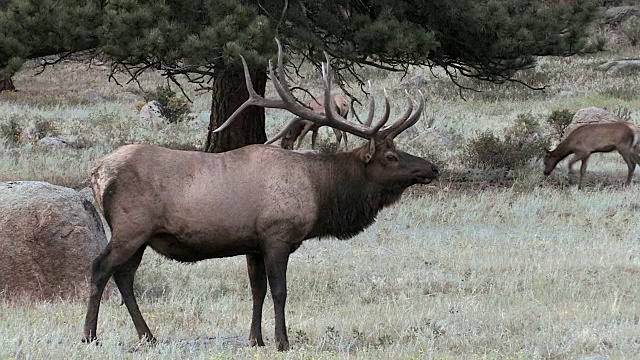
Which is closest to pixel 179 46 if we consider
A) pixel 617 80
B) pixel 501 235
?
pixel 501 235

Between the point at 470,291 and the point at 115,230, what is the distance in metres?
3.64

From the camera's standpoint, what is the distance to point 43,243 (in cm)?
838

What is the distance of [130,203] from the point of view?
677cm

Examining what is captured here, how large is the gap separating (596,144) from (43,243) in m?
12.0

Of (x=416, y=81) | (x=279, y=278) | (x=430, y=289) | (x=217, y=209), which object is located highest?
(x=217, y=209)

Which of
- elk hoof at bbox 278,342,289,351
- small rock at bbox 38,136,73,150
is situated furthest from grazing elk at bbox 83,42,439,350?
small rock at bbox 38,136,73,150

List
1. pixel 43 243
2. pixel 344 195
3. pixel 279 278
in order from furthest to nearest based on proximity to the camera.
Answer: pixel 43 243
pixel 344 195
pixel 279 278

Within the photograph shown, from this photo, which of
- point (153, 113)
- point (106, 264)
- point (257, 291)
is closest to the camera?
point (106, 264)

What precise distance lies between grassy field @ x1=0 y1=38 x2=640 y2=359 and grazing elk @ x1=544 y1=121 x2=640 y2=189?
15.3 inches

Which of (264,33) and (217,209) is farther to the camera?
(264,33)

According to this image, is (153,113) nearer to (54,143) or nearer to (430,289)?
(54,143)

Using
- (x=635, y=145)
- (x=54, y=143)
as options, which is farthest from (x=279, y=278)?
(x=54, y=143)

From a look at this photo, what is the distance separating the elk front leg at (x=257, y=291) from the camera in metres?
7.20

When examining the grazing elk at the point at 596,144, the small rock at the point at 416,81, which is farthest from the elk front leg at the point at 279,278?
the small rock at the point at 416,81
